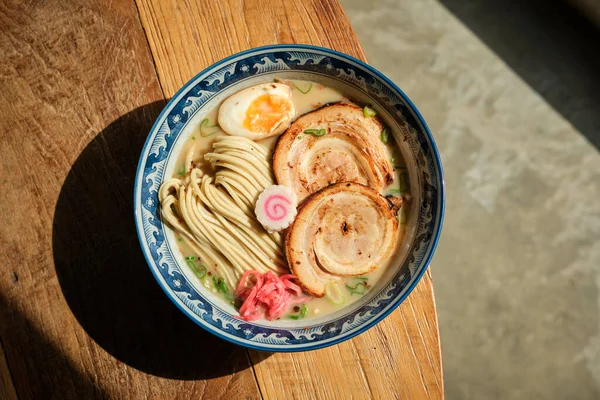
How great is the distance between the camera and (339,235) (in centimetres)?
212

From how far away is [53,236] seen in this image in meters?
2.23

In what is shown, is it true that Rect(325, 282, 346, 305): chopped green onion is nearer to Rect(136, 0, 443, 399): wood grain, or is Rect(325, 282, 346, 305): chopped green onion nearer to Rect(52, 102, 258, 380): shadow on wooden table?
Rect(136, 0, 443, 399): wood grain

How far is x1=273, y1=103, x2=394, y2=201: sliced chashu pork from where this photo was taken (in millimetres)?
2096

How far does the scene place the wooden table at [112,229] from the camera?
7.08ft

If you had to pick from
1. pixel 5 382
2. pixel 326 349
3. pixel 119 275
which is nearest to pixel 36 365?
pixel 5 382

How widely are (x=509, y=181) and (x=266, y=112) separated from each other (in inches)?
88.6

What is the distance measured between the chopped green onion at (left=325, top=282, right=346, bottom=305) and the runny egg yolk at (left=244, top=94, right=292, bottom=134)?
0.73m

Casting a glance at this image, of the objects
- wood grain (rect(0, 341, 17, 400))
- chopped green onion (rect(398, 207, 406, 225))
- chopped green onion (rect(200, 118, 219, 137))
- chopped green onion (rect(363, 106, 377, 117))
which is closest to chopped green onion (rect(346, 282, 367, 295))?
chopped green onion (rect(398, 207, 406, 225))

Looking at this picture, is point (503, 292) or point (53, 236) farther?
point (503, 292)

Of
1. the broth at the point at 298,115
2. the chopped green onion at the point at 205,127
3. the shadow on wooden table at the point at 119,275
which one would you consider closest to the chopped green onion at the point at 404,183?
the broth at the point at 298,115

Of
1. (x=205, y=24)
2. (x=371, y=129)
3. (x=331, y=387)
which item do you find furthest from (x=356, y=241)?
(x=205, y=24)

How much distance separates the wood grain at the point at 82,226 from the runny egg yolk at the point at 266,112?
451 millimetres

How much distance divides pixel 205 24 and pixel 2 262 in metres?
1.41

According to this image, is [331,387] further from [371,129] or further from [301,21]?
[301,21]
